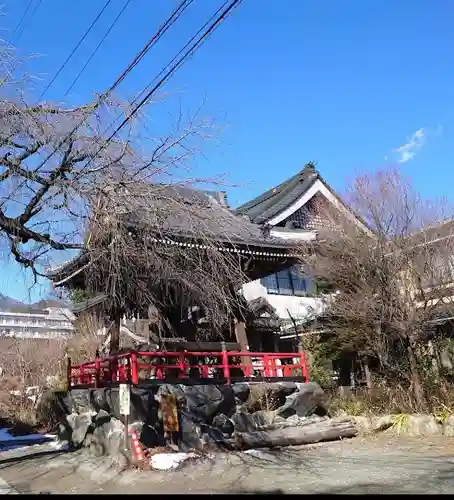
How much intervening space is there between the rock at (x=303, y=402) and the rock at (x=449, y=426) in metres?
3.21

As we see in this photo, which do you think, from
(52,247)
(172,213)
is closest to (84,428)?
(52,247)

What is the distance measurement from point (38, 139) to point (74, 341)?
16.3m

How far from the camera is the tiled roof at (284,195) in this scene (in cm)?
2376

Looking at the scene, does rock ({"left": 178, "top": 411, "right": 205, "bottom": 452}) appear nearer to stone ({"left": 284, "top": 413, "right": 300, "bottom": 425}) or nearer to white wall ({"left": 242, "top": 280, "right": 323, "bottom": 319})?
stone ({"left": 284, "top": 413, "right": 300, "bottom": 425})

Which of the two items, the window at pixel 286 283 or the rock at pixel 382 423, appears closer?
the rock at pixel 382 423

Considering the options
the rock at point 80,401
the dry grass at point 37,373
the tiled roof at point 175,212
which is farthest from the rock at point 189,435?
the dry grass at point 37,373

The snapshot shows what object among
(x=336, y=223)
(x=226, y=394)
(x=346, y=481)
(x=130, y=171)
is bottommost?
(x=346, y=481)

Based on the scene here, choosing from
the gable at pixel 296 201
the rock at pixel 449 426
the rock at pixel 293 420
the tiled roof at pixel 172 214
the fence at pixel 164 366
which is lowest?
the rock at pixel 449 426

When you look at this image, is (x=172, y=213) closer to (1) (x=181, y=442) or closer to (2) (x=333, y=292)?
(1) (x=181, y=442)

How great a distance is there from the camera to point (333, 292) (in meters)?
16.5

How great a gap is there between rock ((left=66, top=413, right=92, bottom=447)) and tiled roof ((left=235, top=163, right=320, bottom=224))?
12.9 metres

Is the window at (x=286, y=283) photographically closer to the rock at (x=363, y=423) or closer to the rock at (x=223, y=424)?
the rock at (x=363, y=423)

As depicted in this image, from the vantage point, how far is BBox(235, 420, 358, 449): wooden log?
423 inches

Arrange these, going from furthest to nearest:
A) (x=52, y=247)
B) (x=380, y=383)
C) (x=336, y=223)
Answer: (x=336, y=223)
(x=380, y=383)
(x=52, y=247)
